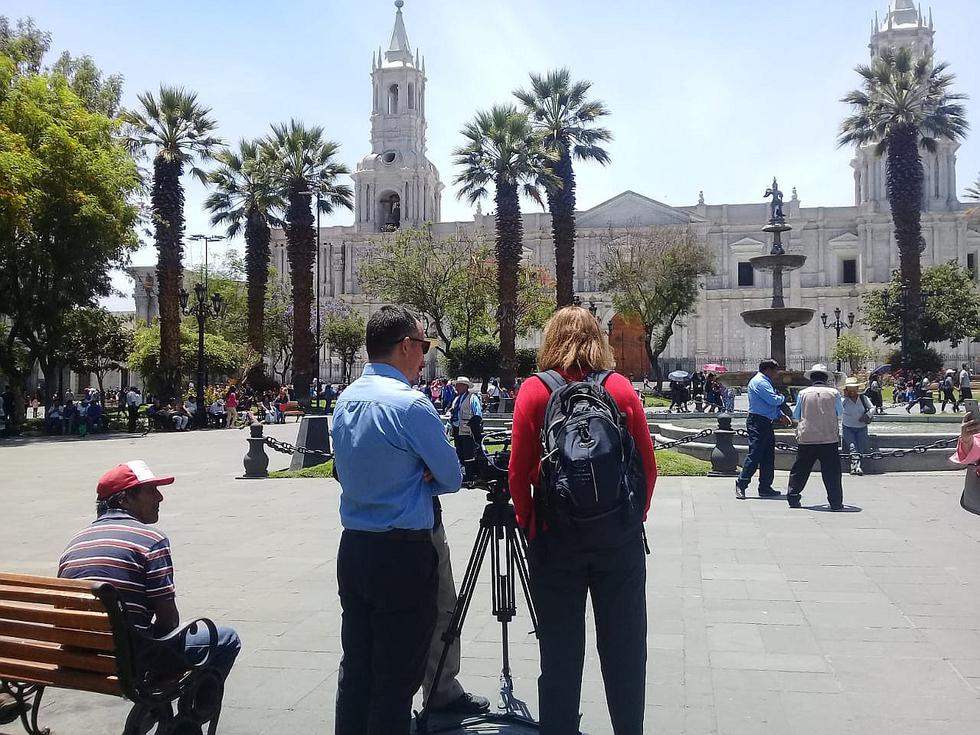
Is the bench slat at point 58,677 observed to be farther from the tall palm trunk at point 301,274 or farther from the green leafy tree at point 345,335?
the green leafy tree at point 345,335

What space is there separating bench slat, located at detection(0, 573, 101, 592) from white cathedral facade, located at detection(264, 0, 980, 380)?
51841 mm

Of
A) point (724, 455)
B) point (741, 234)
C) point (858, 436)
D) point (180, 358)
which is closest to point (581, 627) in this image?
point (724, 455)

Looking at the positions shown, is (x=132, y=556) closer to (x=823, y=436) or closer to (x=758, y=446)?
(x=823, y=436)

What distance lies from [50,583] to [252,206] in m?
35.6

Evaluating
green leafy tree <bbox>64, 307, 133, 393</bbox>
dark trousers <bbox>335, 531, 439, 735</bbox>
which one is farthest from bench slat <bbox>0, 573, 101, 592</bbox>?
green leafy tree <bbox>64, 307, 133, 393</bbox>

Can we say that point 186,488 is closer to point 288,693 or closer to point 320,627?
point 320,627

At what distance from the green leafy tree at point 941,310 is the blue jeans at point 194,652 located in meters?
45.3

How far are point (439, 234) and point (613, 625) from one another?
187 feet

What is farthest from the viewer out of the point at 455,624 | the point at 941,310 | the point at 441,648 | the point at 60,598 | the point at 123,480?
the point at 941,310

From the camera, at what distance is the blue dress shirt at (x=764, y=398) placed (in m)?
9.88

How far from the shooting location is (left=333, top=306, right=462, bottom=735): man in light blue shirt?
292 cm

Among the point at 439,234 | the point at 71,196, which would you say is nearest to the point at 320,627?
the point at 71,196

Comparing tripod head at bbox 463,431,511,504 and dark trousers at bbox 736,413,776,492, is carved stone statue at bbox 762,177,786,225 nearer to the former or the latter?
dark trousers at bbox 736,413,776,492

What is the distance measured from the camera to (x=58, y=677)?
10.4 feet
